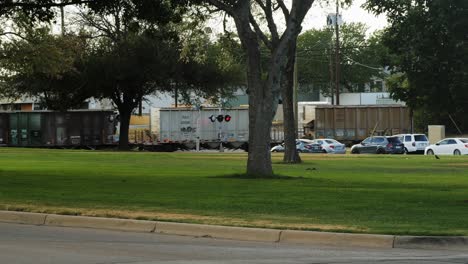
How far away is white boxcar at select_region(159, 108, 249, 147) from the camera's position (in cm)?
5822

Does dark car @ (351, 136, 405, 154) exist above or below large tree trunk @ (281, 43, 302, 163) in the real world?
below

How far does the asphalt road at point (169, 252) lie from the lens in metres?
9.13

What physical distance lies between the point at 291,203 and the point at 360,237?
4.24m

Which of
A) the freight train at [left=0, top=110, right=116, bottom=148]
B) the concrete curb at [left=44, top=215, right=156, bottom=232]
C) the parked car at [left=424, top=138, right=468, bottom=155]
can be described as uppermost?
the freight train at [left=0, top=110, right=116, bottom=148]

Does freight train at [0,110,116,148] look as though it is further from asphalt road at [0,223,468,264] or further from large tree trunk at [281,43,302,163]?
asphalt road at [0,223,468,264]

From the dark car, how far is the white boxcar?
10.6 m

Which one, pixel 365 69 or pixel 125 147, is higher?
pixel 365 69

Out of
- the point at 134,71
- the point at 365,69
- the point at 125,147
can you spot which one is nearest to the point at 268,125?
the point at 134,71

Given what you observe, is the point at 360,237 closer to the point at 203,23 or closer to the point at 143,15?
the point at 143,15

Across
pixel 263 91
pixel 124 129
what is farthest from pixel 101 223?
pixel 124 129

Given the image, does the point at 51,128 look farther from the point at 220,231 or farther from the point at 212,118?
the point at 220,231

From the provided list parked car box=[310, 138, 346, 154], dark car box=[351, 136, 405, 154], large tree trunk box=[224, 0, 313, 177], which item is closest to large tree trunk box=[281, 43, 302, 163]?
large tree trunk box=[224, 0, 313, 177]

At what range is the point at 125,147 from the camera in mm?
55375

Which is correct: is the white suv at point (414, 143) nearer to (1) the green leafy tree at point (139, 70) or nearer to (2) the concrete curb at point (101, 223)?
(1) the green leafy tree at point (139, 70)
